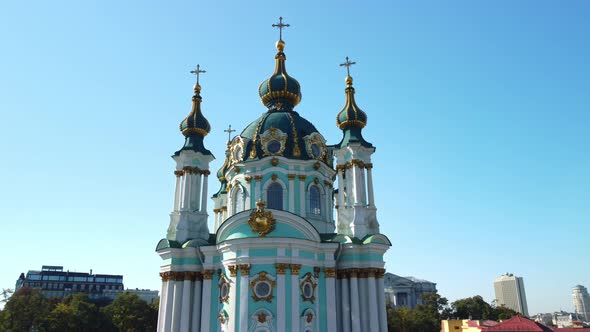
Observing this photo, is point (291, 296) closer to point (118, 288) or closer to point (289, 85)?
point (289, 85)

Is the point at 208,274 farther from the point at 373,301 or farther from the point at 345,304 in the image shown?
the point at 373,301

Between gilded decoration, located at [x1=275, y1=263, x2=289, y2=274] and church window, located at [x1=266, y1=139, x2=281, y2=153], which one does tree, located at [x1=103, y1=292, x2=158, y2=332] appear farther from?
gilded decoration, located at [x1=275, y1=263, x2=289, y2=274]

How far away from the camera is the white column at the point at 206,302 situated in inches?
770

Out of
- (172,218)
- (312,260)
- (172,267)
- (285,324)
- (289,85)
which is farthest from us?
(289,85)

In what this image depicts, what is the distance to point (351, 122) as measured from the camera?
23.2 m

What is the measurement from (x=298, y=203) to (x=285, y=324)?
6.16 meters

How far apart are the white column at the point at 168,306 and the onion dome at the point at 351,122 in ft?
34.2

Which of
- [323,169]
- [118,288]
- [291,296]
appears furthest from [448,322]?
[118,288]

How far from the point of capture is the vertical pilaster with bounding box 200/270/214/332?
1955 centimetres

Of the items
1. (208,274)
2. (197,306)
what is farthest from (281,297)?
(197,306)

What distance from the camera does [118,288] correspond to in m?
76.6

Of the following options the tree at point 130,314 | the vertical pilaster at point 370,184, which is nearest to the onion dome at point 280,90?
the vertical pilaster at point 370,184

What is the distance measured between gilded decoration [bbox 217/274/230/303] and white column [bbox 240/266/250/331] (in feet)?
3.53

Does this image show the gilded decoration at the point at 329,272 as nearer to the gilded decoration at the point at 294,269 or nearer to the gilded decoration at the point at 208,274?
the gilded decoration at the point at 294,269
